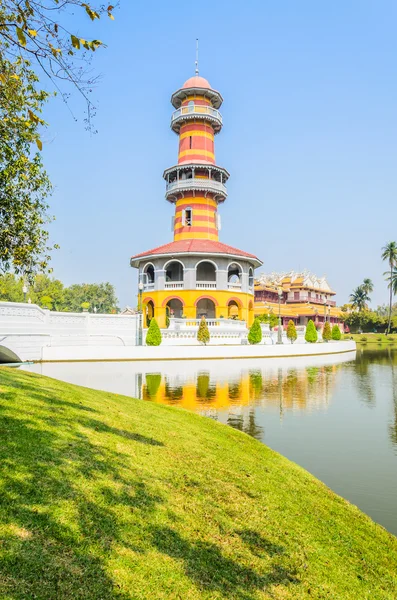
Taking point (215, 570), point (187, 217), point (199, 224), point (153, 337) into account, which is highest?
point (187, 217)

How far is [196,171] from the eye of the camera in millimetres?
44375

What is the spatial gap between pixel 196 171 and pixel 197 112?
6.01 meters

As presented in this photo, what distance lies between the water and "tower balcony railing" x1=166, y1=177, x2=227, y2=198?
71.0ft

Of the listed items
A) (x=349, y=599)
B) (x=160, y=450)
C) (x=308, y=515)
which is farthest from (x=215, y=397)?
(x=349, y=599)

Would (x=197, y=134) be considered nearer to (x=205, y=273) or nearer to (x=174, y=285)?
(x=205, y=273)

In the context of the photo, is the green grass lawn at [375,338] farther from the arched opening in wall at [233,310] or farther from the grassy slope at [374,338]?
the arched opening in wall at [233,310]

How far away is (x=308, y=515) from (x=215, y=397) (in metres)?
9.78

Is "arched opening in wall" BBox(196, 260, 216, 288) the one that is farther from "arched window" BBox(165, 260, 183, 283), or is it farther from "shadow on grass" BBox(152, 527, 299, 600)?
"shadow on grass" BBox(152, 527, 299, 600)

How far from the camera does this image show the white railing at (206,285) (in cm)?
4097

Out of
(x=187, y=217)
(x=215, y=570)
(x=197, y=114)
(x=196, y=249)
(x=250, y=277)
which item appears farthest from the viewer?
(x=250, y=277)

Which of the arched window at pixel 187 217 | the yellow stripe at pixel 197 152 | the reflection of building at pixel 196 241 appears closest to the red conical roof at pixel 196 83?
the reflection of building at pixel 196 241

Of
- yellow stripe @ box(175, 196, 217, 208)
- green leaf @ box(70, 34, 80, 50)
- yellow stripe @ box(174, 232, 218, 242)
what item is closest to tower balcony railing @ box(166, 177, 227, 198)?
yellow stripe @ box(175, 196, 217, 208)

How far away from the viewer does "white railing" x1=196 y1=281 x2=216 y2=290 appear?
40969 mm

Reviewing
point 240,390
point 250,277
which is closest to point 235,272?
point 250,277
